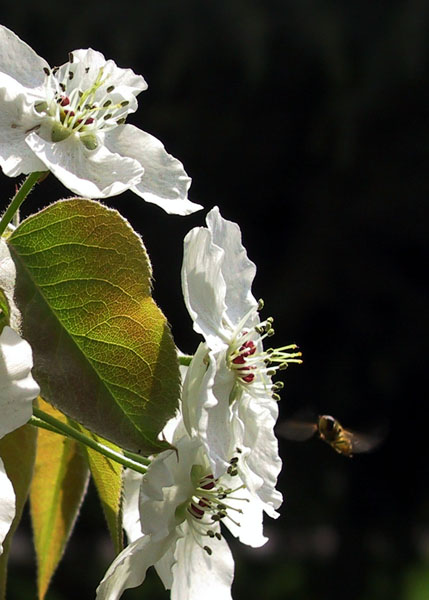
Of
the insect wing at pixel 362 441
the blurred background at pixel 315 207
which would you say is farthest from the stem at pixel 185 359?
the blurred background at pixel 315 207

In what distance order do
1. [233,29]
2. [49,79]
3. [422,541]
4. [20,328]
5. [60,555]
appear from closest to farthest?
1. [20,328]
2. [49,79]
3. [60,555]
4. [233,29]
5. [422,541]

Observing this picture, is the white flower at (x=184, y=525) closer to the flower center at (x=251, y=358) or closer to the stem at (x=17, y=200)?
the flower center at (x=251, y=358)

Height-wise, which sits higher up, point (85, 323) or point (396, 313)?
point (85, 323)

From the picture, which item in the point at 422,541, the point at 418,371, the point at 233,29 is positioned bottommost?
the point at 422,541

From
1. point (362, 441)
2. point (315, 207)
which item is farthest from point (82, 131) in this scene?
point (315, 207)

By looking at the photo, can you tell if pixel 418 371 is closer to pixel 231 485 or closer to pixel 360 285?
pixel 360 285

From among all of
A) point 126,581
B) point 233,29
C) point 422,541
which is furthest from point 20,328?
point 422,541
